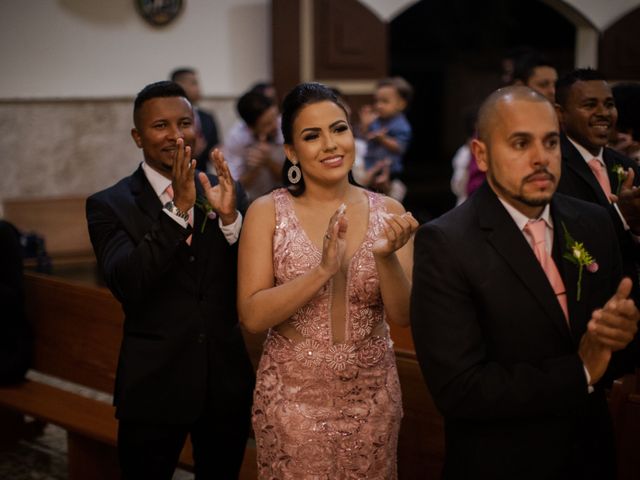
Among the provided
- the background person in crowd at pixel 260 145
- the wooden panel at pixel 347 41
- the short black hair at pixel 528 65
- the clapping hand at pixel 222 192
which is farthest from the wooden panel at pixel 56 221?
the clapping hand at pixel 222 192

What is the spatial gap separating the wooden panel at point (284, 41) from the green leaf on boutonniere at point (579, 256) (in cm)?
619

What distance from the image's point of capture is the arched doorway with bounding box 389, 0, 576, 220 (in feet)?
42.4

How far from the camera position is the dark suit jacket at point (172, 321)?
2.88 metres

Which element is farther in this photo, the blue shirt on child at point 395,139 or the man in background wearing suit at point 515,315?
the blue shirt on child at point 395,139

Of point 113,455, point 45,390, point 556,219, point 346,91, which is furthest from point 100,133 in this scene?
point 556,219

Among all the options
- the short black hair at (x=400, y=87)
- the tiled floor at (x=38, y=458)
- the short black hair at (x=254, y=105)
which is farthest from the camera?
the short black hair at (x=400, y=87)

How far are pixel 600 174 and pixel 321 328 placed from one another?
124 cm

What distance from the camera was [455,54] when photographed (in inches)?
531

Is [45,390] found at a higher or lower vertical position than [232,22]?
lower

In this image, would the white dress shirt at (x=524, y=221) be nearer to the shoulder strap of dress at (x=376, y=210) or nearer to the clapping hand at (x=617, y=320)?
the clapping hand at (x=617, y=320)

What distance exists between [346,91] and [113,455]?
503cm

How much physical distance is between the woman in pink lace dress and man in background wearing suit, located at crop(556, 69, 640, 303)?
2.62 ft

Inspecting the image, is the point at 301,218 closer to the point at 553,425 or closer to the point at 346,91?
the point at 553,425

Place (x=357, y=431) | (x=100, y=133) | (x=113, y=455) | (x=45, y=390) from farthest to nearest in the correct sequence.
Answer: (x=100, y=133) → (x=45, y=390) → (x=113, y=455) → (x=357, y=431)
